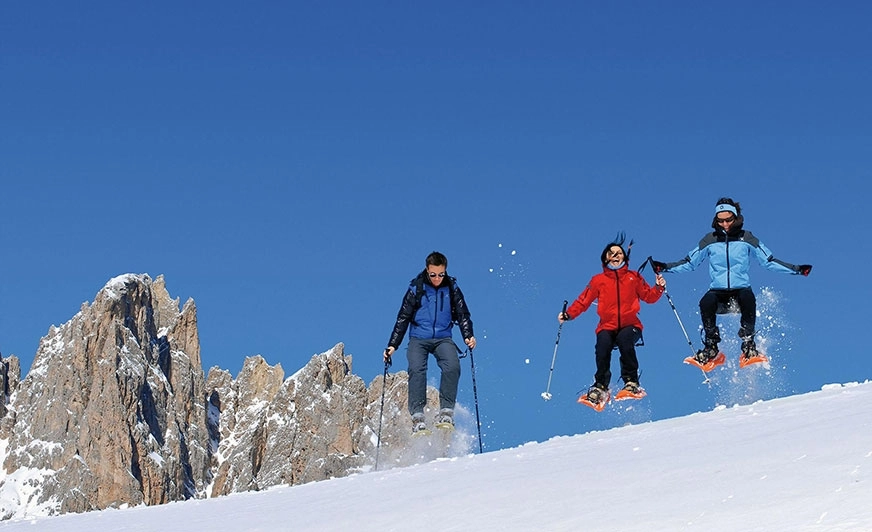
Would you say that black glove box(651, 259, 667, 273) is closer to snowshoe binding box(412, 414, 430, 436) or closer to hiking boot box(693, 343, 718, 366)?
hiking boot box(693, 343, 718, 366)

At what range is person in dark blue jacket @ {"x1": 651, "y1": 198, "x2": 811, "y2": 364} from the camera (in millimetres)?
16891

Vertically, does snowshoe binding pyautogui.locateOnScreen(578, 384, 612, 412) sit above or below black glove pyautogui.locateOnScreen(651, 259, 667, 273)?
below

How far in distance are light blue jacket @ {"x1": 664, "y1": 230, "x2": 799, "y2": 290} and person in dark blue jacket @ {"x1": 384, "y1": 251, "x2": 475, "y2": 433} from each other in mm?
4255

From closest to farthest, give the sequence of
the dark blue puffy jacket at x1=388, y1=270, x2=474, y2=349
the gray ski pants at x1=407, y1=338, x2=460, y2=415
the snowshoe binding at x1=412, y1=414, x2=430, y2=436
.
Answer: the snowshoe binding at x1=412, y1=414, x2=430, y2=436 → the gray ski pants at x1=407, y1=338, x2=460, y2=415 → the dark blue puffy jacket at x1=388, y1=270, x2=474, y2=349

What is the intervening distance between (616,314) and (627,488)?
882 cm

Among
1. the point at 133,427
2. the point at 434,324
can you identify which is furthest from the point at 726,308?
the point at 133,427

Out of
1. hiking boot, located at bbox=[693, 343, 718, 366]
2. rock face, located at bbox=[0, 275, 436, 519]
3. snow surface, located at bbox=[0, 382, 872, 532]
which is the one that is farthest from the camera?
rock face, located at bbox=[0, 275, 436, 519]

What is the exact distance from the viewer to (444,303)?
53.1 feet

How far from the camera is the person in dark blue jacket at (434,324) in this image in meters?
16.1

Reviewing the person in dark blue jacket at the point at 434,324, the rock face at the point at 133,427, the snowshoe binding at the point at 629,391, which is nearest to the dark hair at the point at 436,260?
the person in dark blue jacket at the point at 434,324

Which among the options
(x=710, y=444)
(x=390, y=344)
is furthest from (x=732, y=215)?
(x=710, y=444)

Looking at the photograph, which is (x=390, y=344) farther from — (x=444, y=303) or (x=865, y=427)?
(x=865, y=427)

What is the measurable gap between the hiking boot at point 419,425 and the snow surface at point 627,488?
10.3 ft

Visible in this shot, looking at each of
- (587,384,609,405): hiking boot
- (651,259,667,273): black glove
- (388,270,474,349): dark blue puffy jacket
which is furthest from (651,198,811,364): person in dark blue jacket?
(388,270,474,349): dark blue puffy jacket
